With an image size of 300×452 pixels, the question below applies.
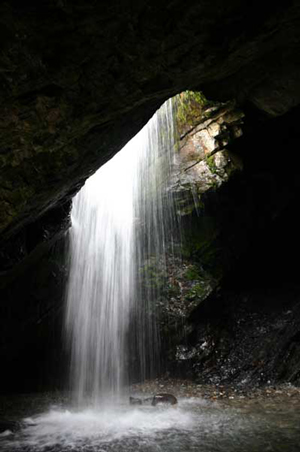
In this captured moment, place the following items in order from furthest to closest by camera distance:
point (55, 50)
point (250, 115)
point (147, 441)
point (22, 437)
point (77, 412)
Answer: point (250, 115) < point (77, 412) < point (22, 437) < point (147, 441) < point (55, 50)

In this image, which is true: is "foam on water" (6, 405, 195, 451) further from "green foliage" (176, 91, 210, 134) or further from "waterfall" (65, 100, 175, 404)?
"green foliage" (176, 91, 210, 134)

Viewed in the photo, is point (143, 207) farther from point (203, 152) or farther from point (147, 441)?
point (147, 441)

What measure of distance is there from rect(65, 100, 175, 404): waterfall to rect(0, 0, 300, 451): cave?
66 cm

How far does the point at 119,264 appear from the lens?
13562 millimetres

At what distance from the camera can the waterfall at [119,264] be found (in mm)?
12211

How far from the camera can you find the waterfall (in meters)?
12.2

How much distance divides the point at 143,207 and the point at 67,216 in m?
4.21

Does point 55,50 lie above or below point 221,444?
above

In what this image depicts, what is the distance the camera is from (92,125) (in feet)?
18.9

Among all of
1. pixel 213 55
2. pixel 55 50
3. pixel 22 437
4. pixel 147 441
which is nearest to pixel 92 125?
pixel 55 50

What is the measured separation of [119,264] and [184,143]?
555 centimetres

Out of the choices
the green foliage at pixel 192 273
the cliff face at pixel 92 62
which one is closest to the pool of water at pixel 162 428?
the cliff face at pixel 92 62

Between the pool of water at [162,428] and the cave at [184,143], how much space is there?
0.74 meters

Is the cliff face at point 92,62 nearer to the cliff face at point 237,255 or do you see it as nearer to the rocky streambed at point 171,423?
the rocky streambed at point 171,423
